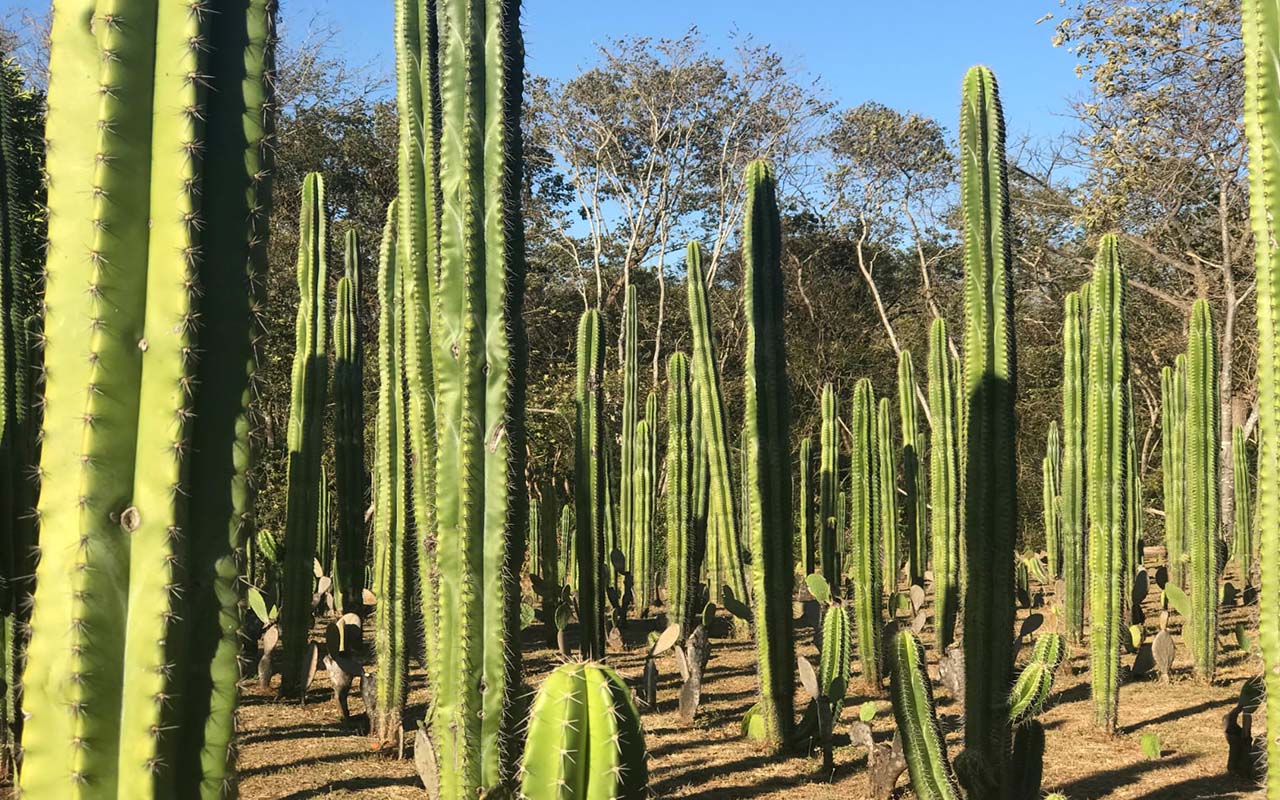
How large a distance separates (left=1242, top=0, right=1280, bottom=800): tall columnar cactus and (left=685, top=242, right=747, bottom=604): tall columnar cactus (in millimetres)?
5262

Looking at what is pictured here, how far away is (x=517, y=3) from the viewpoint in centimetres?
325

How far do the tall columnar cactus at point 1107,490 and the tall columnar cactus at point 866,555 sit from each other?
4.66 feet

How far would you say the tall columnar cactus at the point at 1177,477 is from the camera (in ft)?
30.7

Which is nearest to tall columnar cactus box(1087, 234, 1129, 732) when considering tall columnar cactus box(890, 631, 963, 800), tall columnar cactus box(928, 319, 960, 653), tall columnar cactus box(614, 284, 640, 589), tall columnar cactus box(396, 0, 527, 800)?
tall columnar cactus box(928, 319, 960, 653)

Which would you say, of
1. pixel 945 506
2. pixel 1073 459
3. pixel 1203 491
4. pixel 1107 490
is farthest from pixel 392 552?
pixel 1203 491

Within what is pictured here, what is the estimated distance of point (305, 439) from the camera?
656 centimetres

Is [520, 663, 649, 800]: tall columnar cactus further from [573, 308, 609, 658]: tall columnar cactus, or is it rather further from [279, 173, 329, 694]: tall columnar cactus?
[279, 173, 329, 694]: tall columnar cactus

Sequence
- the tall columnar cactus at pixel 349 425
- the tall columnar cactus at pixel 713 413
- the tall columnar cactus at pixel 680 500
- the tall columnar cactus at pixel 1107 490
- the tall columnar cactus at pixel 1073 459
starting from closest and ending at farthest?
the tall columnar cactus at pixel 1107 490 < the tall columnar cactus at pixel 1073 459 < the tall columnar cactus at pixel 349 425 < the tall columnar cactus at pixel 713 413 < the tall columnar cactus at pixel 680 500

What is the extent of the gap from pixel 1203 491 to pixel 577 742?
6691 mm

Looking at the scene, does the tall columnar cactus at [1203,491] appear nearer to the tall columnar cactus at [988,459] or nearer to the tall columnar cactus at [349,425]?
the tall columnar cactus at [988,459]

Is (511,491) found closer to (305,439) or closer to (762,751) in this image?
(762,751)

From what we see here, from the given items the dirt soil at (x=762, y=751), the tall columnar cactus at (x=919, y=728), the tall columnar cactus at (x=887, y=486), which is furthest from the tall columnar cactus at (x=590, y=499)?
the tall columnar cactus at (x=919, y=728)

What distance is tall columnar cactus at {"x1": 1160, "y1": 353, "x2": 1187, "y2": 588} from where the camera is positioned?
30.7 feet

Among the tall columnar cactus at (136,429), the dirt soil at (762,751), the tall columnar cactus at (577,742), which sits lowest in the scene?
the dirt soil at (762,751)
